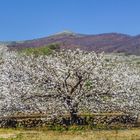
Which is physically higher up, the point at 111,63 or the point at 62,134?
the point at 111,63

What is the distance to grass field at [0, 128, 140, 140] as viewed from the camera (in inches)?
1348

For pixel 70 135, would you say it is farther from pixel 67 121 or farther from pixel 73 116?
pixel 67 121

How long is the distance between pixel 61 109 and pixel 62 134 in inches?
222

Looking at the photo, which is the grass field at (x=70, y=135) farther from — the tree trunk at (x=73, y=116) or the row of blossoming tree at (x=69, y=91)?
the tree trunk at (x=73, y=116)

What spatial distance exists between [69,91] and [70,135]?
277 inches

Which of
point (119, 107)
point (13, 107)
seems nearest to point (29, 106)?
point (13, 107)

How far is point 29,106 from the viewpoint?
42.1 m

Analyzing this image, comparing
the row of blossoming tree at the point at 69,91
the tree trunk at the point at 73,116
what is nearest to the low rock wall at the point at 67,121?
the tree trunk at the point at 73,116

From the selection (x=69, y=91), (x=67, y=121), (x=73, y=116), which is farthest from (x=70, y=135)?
(x=69, y=91)

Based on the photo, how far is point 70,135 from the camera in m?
35.8

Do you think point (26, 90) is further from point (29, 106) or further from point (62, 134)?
point (62, 134)

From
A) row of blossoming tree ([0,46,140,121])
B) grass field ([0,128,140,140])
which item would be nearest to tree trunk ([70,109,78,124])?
row of blossoming tree ([0,46,140,121])

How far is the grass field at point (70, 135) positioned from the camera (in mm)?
34250

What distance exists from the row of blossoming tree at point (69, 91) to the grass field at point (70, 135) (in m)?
3.03
